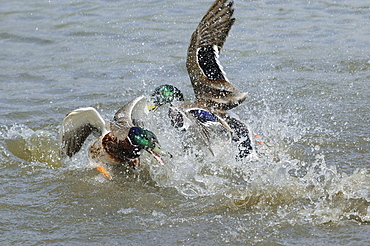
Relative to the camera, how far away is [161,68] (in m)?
8.77

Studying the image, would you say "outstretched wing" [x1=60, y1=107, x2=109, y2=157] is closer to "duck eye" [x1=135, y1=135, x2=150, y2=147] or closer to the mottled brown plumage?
the mottled brown plumage

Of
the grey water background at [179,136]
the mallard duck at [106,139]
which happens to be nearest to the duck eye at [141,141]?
the mallard duck at [106,139]

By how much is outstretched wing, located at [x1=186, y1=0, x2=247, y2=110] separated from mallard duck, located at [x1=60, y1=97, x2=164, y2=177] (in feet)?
2.78

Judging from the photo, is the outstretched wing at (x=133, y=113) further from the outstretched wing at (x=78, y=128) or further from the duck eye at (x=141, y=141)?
the duck eye at (x=141, y=141)

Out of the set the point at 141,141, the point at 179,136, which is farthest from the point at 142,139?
the point at 179,136

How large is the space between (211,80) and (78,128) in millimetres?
1438

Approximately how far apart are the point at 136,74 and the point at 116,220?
14.5ft

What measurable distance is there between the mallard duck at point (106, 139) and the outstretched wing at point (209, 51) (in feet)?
2.78

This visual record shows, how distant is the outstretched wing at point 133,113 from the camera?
228 inches

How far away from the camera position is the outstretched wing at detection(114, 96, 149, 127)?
5.79 m

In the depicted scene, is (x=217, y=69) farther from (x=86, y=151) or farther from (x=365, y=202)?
(x=365, y=202)

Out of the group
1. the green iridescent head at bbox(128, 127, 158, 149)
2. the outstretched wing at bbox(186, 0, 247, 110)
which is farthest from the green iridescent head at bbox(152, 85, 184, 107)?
the green iridescent head at bbox(128, 127, 158, 149)

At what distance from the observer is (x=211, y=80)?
5848 millimetres

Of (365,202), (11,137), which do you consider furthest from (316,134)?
(11,137)
